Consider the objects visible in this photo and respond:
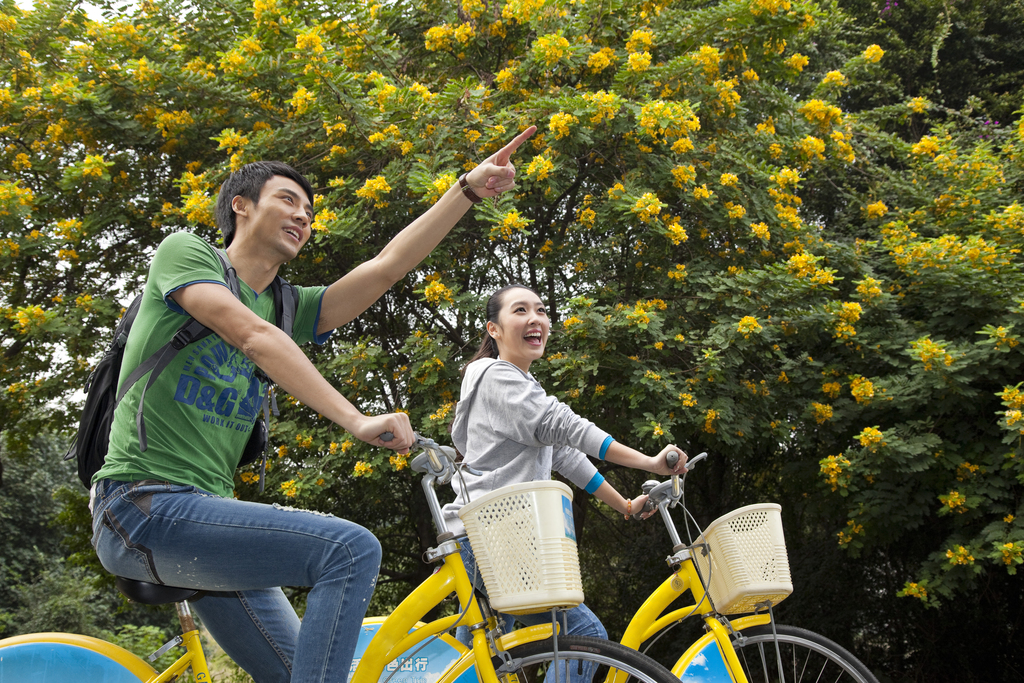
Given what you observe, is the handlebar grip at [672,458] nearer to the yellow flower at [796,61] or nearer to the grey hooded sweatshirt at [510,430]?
the grey hooded sweatshirt at [510,430]

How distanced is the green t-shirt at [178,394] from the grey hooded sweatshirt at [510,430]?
784 millimetres

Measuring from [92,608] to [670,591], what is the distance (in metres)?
14.1

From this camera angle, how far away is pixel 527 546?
1.62 metres

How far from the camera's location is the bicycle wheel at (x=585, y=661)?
1667 mm

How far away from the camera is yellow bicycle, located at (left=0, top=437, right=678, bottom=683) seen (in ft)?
5.65

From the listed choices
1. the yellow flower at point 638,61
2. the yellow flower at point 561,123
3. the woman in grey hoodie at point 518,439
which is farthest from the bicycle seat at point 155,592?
the yellow flower at point 638,61

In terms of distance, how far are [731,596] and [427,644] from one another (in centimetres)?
87

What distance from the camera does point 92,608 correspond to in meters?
13.4

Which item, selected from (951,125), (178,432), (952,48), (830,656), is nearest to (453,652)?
(178,432)

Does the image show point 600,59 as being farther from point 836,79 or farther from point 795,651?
point 795,651

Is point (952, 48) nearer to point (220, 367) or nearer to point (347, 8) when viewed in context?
A: point (347, 8)

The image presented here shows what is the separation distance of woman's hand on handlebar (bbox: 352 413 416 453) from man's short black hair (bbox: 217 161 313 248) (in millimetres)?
743

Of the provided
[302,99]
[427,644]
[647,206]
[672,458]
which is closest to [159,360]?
[427,644]

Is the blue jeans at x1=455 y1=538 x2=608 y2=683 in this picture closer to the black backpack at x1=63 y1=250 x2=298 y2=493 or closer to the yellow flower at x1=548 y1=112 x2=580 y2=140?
the black backpack at x1=63 y1=250 x2=298 y2=493
